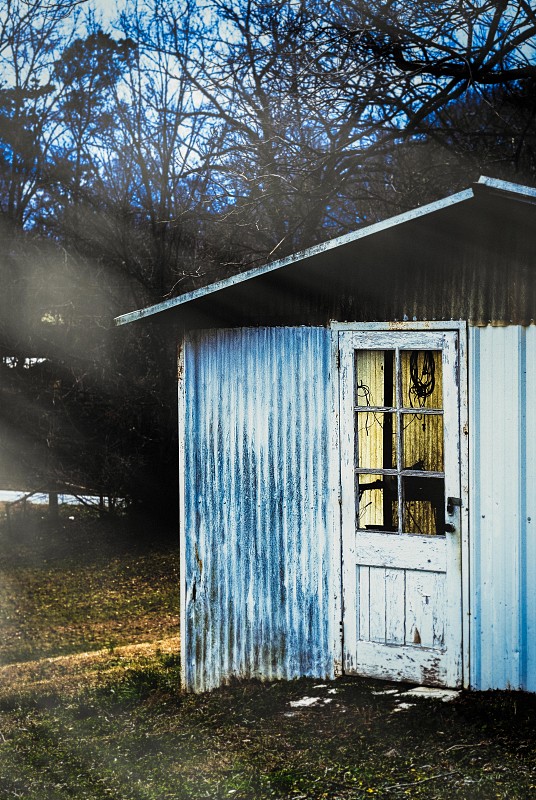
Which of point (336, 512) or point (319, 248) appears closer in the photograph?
point (319, 248)

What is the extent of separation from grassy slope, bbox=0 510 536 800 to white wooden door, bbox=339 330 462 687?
0.33 metres

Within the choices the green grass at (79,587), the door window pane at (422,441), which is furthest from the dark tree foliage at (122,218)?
the door window pane at (422,441)

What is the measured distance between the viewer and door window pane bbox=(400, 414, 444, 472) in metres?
6.32

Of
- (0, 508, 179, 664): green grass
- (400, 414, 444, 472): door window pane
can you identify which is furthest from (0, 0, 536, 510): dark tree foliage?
(400, 414, 444, 472): door window pane

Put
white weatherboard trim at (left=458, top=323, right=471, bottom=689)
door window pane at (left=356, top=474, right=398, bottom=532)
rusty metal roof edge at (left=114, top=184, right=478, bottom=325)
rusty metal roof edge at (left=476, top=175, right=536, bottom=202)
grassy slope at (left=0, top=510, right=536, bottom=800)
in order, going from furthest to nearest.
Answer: door window pane at (left=356, top=474, right=398, bottom=532)
white weatherboard trim at (left=458, top=323, right=471, bottom=689)
rusty metal roof edge at (left=114, top=184, right=478, bottom=325)
rusty metal roof edge at (left=476, top=175, right=536, bottom=202)
grassy slope at (left=0, top=510, right=536, bottom=800)

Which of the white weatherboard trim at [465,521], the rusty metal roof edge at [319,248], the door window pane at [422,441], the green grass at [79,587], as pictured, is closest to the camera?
the rusty metal roof edge at [319,248]

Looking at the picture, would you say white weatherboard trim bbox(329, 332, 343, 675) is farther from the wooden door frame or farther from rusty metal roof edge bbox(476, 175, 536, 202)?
rusty metal roof edge bbox(476, 175, 536, 202)

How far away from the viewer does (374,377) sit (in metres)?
5.95

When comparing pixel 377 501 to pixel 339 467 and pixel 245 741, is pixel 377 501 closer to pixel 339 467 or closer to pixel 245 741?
pixel 339 467

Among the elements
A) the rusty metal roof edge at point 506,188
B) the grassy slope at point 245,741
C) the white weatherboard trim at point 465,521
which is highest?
the rusty metal roof edge at point 506,188

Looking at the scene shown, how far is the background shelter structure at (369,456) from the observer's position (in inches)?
215

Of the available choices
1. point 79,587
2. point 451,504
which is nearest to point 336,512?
point 451,504

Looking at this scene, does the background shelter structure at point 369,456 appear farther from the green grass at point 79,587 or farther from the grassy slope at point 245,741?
the green grass at point 79,587

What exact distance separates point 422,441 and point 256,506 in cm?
135
